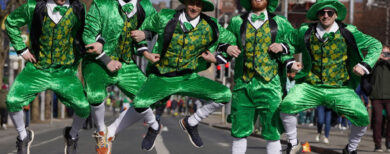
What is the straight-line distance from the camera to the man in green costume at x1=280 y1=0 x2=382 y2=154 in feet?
30.1

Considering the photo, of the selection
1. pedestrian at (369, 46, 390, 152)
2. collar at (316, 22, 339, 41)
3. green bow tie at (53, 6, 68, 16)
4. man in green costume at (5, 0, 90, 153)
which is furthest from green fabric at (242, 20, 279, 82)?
pedestrian at (369, 46, 390, 152)

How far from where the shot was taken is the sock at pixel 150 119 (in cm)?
930

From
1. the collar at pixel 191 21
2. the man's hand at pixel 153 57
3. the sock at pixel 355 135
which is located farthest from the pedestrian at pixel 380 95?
the man's hand at pixel 153 57

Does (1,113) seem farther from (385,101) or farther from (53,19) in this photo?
(53,19)

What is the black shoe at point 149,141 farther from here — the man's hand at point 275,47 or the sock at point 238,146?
the man's hand at point 275,47

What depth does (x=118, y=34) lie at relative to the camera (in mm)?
9234

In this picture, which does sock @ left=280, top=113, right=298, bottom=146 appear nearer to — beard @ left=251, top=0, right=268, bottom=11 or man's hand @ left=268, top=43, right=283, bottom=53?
man's hand @ left=268, top=43, right=283, bottom=53

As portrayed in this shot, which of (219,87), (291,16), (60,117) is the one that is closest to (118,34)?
(219,87)

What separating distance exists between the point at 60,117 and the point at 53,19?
38.5 meters

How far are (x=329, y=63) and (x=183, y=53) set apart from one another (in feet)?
5.78

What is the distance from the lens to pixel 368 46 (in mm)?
9359

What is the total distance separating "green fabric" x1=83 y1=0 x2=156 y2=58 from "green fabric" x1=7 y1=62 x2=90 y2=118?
43 cm

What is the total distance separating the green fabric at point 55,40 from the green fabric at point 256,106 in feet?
6.84

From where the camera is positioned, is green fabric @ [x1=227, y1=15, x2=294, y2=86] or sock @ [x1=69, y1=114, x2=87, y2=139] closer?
green fabric @ [x1=227, y1=15, x2=294, y2=86]
